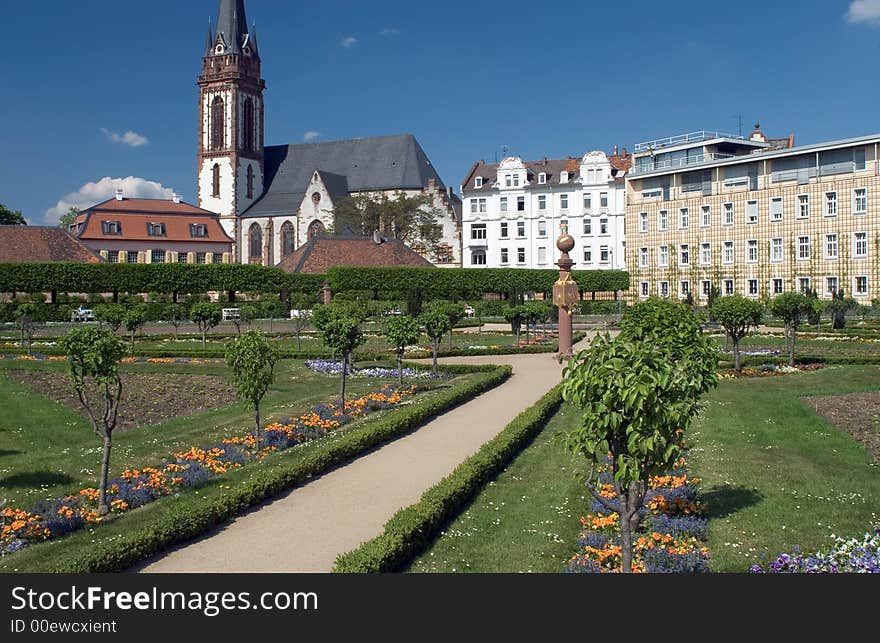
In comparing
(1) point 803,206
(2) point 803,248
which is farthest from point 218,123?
(2) point 803,248

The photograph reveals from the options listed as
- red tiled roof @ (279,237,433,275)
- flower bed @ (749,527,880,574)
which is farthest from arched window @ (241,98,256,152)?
flower bed @ (749,527,880,574)

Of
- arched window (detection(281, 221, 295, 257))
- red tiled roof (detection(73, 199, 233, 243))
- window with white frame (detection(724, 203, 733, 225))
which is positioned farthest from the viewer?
arched window (detection(281, 221, 295, 257))

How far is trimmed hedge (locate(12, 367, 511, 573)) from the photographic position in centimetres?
1037

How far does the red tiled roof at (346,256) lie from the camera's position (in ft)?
265

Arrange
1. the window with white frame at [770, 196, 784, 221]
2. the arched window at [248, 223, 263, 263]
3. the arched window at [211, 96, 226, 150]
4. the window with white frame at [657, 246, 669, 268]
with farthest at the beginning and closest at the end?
the arched window at [211, 96, 226, 150] → the arched window at [248, 223, 263, 263] → the window with white frame at [657, 246, 669, 268] → the window with white frame at [770, 196, 784, 221]

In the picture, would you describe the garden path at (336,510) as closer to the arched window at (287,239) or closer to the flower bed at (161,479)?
the flower bed at (161,479)

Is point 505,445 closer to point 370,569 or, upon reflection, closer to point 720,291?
point 370,569

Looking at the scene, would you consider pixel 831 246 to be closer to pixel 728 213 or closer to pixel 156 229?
pixel 728 213

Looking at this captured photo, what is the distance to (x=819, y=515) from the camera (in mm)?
12312

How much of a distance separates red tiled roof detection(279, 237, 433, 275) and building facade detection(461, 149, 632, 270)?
12759 mm

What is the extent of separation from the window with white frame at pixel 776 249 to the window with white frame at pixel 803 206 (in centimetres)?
252

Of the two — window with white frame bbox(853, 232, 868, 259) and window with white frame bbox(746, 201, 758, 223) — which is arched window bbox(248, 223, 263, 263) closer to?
window with white frame bbox(746, 201, 758, 223)

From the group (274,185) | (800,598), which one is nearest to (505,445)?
(800,598)

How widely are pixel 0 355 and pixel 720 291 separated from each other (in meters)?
54.8
